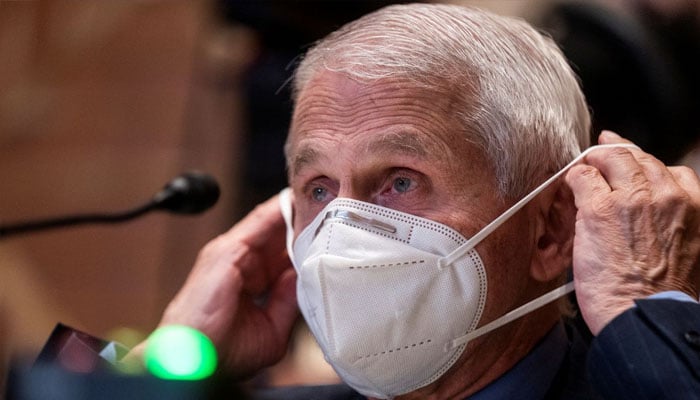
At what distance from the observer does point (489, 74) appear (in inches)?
88.7

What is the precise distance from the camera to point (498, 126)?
2.21 metres

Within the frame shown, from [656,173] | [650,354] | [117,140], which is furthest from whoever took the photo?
[117,140]

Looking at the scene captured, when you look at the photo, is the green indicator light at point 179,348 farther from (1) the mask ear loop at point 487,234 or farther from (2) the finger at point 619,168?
(2) the finger at point 619,168

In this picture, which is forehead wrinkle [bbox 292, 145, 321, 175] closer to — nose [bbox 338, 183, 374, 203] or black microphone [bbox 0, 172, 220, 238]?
nose [bbox 338, 183, 374, 203]

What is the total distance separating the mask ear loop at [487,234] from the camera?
2.12m

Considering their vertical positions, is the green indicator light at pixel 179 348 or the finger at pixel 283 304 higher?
the green indicator light at pixel 179 348

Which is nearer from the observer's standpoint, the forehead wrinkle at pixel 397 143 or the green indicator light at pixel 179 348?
the green indicator light at pixel 179 348

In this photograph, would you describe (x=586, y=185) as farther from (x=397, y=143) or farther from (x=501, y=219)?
(x=397, y=143)

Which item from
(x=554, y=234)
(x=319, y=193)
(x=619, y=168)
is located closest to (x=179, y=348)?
(x=319, y=193)

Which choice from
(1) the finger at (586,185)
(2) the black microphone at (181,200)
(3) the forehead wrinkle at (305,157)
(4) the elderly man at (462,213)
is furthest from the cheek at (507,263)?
(2) the black microphone at (181,200)

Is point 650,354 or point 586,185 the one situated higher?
point 586,185

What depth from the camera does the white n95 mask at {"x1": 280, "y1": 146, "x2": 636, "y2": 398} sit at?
209 cm

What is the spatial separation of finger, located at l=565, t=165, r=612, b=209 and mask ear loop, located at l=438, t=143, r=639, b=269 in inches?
1.6

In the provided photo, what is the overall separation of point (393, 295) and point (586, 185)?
1.30ft
